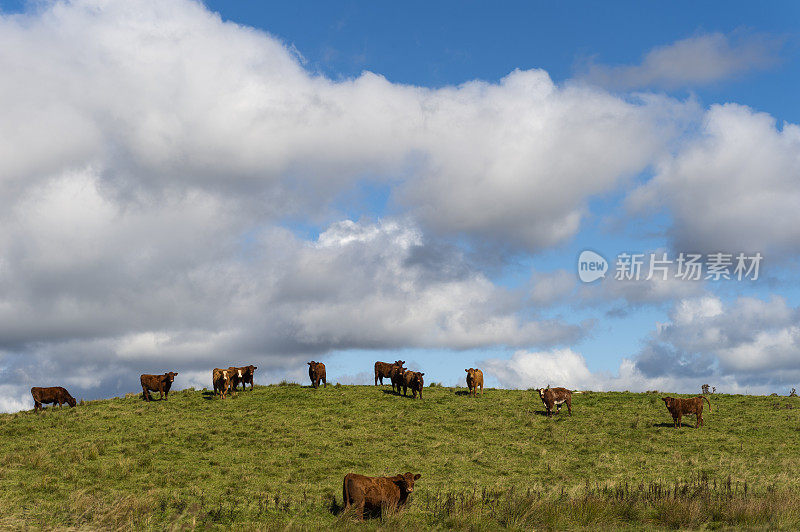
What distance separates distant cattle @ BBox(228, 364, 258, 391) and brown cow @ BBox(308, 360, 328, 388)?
11.9ft

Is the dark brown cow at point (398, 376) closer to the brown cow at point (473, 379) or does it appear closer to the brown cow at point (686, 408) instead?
the brown cow at point (473, 379)

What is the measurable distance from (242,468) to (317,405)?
11699 millimetres

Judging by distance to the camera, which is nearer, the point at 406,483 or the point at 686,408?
the point at 406,483

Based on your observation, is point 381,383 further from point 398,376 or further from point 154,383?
point 154,383

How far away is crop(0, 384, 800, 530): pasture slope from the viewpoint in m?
16.7

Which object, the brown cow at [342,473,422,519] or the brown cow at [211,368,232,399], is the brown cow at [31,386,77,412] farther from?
the brown cow at [342,473,422,519]

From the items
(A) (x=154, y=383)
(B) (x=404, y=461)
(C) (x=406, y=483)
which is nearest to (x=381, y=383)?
(A) (x=154, y=383)

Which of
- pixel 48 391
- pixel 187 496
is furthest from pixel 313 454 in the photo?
pixel 48 391

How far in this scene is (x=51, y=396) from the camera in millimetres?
37094

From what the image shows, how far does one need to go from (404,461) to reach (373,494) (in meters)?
7.72

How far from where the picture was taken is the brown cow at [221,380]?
124ft

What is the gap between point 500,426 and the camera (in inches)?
1207

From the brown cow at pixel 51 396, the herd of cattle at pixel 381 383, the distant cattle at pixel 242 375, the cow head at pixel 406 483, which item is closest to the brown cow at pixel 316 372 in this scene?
the herd of cattle at pixel 381 383

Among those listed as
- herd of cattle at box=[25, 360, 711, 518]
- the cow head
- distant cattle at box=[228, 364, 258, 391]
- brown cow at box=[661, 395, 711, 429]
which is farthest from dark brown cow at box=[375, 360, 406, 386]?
the cow head
